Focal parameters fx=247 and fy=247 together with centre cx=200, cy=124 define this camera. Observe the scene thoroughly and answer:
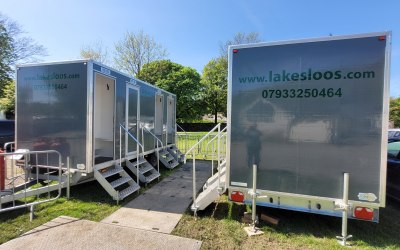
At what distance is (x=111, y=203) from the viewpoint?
533 cm

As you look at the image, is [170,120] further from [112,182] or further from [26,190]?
[26,190]

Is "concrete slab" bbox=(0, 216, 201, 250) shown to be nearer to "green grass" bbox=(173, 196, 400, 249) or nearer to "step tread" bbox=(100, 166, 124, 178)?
"green grass" bbox=(173, 196, 400, 249)

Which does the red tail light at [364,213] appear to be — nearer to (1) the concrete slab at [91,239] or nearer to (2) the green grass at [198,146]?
(1) the concrete slab at [91,239]

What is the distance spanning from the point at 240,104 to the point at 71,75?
11.9 ft

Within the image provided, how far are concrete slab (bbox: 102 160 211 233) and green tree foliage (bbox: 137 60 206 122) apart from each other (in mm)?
26227

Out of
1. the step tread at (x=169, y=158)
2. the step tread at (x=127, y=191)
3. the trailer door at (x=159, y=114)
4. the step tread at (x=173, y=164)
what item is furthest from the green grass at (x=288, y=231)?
the trailer door at (x=159, y=114)

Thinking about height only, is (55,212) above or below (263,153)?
below

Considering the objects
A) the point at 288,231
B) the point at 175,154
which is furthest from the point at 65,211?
the point at 175,154

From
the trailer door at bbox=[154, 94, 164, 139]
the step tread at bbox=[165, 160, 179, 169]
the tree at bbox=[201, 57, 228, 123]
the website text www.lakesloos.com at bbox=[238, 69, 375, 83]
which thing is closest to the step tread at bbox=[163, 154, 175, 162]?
the step tread at bbox=[165, 160, 179, 169]

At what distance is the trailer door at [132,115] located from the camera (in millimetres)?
6633

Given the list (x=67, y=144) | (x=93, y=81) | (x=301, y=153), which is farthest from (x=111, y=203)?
(x=301, y=153)

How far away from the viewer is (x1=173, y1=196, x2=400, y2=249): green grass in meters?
3.65

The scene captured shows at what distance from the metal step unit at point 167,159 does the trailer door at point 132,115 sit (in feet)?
6.89

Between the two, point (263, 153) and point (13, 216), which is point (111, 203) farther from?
point (263, 153)
